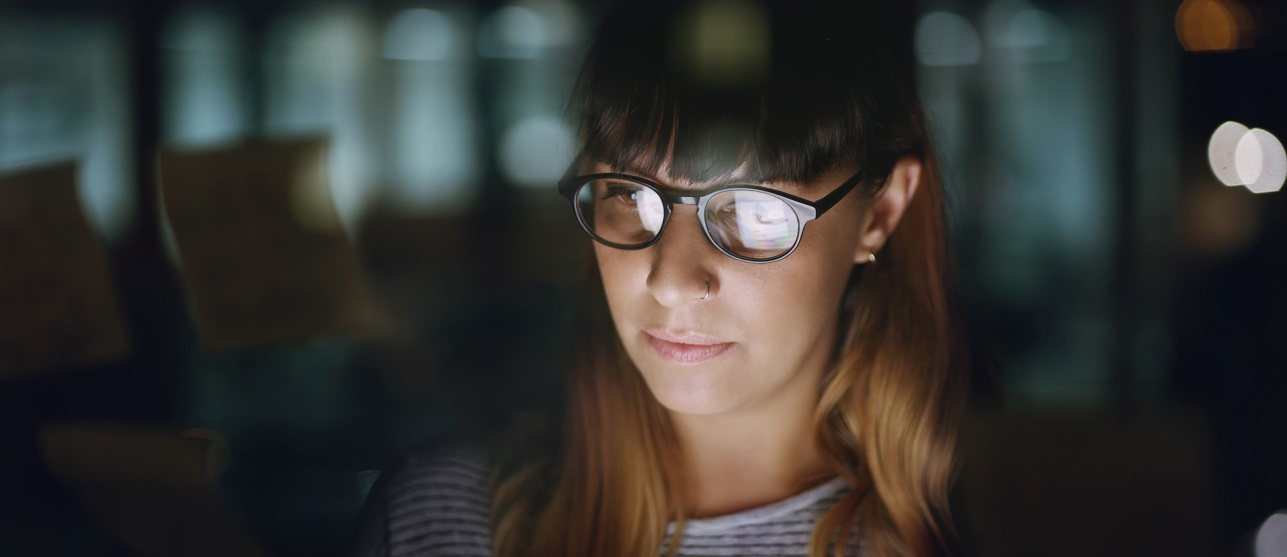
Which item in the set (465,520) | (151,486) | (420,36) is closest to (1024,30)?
(420,36)

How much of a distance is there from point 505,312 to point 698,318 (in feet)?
1.39

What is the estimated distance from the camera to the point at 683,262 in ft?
2.02

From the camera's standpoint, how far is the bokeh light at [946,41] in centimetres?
73

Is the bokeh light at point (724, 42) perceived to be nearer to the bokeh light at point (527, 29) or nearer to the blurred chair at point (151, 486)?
the bokeh light at point (527, 29)

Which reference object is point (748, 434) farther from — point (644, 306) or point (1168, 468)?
point (1168, 468)

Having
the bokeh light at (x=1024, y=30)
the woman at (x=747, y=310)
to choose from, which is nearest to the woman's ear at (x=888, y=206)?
the woman at (x=747, y=310)

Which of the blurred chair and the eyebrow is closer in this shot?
the eyebrow

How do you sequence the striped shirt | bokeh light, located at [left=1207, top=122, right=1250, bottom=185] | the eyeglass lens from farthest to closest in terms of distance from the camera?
bokeh light, located at [left=1207, top=122, right=1250, bottom=185] < the striped shirt < the eyeglass lens

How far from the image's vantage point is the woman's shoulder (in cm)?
78

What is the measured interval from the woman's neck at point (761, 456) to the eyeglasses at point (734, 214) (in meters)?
0.16

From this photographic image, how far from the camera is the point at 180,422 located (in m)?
0.88

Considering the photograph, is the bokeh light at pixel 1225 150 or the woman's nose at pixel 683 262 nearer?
the woman's nose at pixel 683 262

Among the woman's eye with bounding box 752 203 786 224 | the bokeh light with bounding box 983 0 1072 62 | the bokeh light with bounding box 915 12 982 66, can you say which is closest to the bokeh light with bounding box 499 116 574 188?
the woman's eye with bounding box 752 203 786 224

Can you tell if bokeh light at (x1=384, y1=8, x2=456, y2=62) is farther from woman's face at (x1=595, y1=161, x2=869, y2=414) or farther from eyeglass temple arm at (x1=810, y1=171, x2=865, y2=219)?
eyeglass temple arm at (x1=810, y1=171, x2=865, y2=219)
